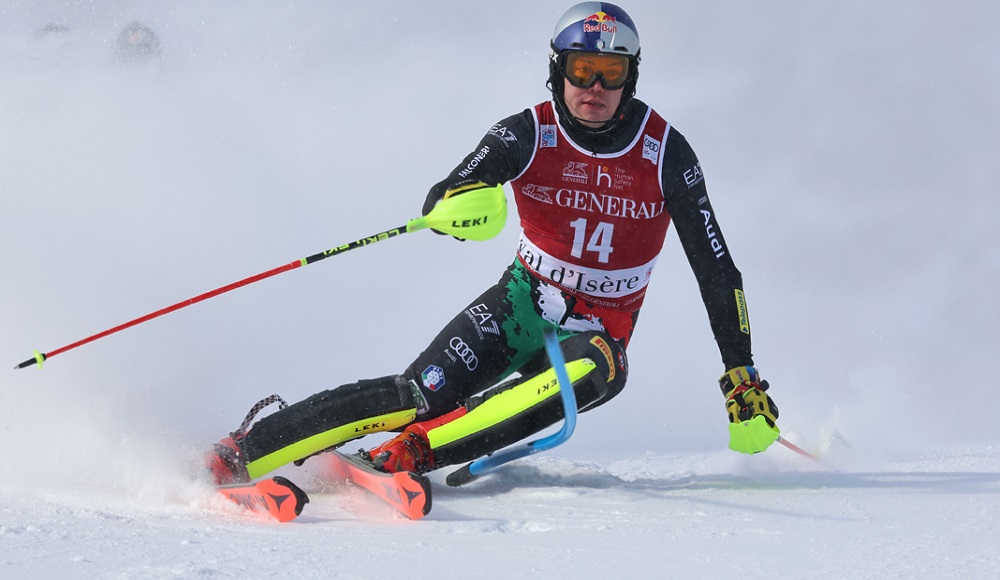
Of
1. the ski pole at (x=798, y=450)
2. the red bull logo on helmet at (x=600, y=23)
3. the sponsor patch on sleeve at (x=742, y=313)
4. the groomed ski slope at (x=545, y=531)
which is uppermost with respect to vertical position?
the red bull logo on helmet at (x=600, y=23)

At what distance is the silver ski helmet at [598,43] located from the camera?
12.2ft

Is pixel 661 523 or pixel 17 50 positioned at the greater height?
pixel 17 50

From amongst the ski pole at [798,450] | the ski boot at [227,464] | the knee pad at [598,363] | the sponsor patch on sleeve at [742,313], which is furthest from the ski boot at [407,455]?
the ski pole at [798,450]

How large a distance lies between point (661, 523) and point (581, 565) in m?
0.59

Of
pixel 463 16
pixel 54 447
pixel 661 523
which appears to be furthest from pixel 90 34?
pixel 661 523

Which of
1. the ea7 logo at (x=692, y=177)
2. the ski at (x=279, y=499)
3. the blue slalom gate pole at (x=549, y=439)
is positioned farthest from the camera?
the ea7 logo at (x=692, y=177)

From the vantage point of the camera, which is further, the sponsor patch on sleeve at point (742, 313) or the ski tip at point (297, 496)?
the sponsor patch on sleeve at point (742, 313)

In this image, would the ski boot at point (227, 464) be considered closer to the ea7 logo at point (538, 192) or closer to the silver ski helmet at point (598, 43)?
the ea7 logo at point (538, 192)

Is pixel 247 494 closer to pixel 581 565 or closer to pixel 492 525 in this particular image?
pixel 492 525

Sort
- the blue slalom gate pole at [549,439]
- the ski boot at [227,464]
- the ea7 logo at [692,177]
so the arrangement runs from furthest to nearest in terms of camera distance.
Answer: the ea7 logo at [692,177]
the ski boot at [227,464]
the blue slalom gate pole at [549,439]

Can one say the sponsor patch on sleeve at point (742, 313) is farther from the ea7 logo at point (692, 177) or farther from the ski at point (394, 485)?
the ski at point (394, 485)

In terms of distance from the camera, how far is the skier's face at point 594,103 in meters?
3.75

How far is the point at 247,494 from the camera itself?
3.17 metres

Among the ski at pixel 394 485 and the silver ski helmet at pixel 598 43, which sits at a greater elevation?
the silver ski helmet at pixel 598 43
